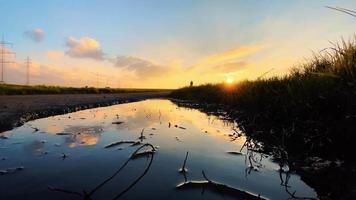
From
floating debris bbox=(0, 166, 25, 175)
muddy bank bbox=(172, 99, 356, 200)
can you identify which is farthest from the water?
muddy bank bbox=(172, 99, 356, 200)

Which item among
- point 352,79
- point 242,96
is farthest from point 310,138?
point 242,96

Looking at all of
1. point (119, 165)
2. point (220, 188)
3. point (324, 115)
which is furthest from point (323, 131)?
point (119, 165)

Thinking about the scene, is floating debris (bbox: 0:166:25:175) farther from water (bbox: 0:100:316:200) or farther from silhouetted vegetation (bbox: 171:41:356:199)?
silhouetted vegetation (bbox: 171:41:356:199)

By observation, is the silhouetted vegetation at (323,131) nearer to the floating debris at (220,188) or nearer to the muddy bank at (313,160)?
the muddy bank at (313,160)

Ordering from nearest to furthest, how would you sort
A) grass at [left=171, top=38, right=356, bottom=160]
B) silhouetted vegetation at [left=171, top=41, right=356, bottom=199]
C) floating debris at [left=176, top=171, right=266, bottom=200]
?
floating debris at [left=176, top=171, right=266, bottom=200] < silhouetted vegetation at [left=171, top=41, right=356, bottom=199] < grass at [left=171, top=38, right=356, bottom=160]

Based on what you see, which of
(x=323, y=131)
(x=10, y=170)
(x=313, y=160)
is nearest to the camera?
(x=10, y=170)

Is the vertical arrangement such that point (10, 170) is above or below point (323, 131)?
below

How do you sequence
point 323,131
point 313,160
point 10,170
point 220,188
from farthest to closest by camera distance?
1. point 323,131
2. point 313,160
3. point 10,170
4. point 220,188

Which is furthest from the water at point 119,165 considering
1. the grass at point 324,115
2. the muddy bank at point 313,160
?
the grass at point 324,115

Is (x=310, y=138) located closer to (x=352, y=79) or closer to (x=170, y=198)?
(x=352, y=79)

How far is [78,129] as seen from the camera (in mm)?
7707

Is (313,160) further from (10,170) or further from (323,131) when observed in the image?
(10,170)

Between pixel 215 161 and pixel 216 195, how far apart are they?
1.52m

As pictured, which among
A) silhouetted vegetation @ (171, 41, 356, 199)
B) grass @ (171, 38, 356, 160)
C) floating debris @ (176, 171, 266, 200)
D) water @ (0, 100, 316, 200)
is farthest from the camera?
grass @ (171, 38, 356, 160)
